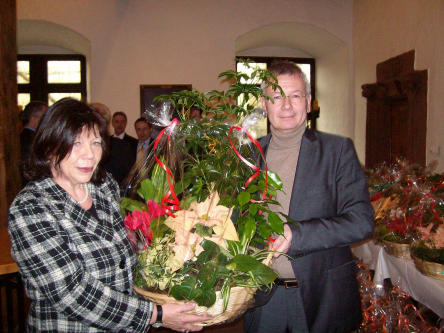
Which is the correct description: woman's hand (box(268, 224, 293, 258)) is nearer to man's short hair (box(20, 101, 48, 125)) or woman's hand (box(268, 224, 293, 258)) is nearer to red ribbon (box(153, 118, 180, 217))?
red ribbon (box(153, 118, 180, 217))

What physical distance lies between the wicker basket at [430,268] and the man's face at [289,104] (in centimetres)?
106

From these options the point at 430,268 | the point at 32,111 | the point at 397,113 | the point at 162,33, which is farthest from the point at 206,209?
the point at 162,33

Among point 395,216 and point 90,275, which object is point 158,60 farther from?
point 90,275

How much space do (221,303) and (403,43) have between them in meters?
5.21

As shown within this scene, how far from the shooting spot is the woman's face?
1344mm

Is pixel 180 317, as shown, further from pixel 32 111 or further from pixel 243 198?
pixel 32 111

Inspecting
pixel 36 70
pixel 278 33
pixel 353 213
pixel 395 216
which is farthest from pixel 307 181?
pixel 36 70

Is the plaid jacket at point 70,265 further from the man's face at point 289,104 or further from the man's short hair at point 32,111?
the man's short hair at point 32,111

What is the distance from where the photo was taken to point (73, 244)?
125 centimetres

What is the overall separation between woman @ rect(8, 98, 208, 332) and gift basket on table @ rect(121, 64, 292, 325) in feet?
0.24

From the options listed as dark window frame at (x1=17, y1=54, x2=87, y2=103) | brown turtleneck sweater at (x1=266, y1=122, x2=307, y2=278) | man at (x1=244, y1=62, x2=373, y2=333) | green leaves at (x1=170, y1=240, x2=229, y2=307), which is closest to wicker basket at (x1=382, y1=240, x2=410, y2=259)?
man at (x1=244, y1=62, x2=373, y2=333)

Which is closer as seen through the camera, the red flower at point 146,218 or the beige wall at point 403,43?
the red flower at point 146,218

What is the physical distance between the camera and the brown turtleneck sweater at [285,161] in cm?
162

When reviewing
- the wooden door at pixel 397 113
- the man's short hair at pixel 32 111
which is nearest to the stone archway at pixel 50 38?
the man's short hair at pixel 32 111
